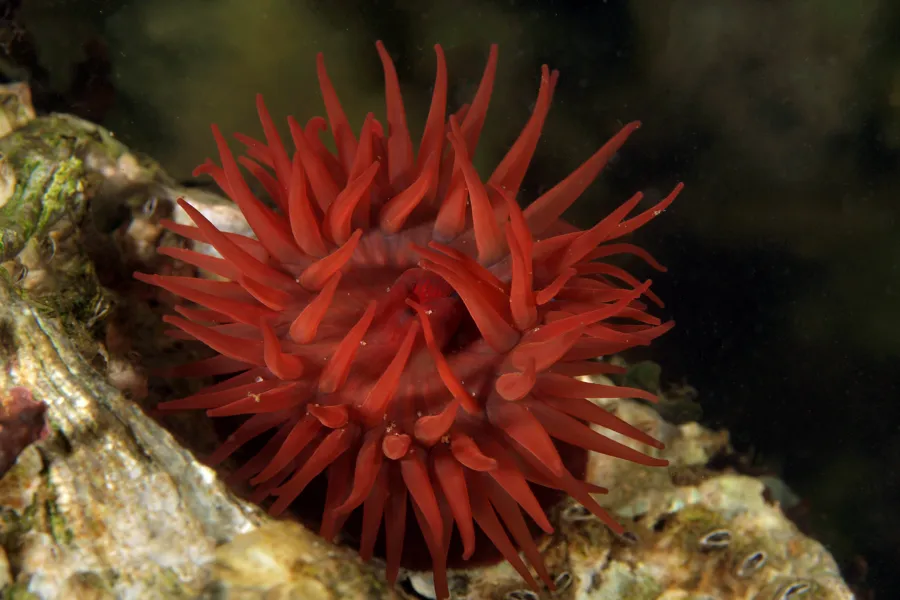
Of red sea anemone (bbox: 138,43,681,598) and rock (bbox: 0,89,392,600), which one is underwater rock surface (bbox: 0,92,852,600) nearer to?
rock (bbox: 0,89,392,600)

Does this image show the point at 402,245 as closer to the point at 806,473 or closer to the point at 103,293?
the point at 103,293

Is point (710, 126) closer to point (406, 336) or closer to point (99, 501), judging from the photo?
point (406, 336)

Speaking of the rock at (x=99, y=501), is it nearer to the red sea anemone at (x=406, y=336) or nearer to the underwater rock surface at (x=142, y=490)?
the underwater rock surface at (x=142, y=490)

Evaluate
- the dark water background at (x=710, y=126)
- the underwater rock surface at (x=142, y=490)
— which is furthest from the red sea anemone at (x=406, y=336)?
the dark water background at (x=710, y=126)

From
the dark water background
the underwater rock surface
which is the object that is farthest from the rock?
the dark water background

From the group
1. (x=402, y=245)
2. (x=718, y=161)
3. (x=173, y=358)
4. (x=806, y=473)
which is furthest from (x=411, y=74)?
(x=806, y=473)

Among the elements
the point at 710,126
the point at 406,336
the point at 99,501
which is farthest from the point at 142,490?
the point at 710,126
